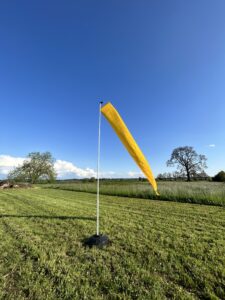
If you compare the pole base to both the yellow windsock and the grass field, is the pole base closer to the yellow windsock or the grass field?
the grass field

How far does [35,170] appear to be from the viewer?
4112cm

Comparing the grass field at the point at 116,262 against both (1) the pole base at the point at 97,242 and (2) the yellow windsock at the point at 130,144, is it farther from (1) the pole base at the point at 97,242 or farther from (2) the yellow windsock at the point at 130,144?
(2) the yellow windsock at the point at 130,144

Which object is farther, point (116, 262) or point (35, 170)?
point (35, 170)

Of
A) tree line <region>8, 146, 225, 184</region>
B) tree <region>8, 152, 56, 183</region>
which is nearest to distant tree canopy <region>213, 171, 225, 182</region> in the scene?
tree line <region>8, 146, 225, 184</region>

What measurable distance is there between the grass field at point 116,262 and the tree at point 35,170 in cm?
3836

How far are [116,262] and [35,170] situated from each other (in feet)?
137

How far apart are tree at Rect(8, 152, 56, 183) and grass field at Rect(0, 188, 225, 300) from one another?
Answer: 126ft

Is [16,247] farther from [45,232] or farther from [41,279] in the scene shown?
[41,279]

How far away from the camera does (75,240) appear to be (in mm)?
4223

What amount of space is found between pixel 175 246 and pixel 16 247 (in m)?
3.30

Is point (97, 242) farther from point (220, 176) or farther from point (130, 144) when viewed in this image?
point (220, 176)

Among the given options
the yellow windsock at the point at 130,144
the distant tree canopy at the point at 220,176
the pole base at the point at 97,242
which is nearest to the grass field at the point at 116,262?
the pole base at the point at 97,242

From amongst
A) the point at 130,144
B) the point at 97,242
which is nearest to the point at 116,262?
the point at 97,242

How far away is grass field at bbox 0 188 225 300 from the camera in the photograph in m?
2.42
